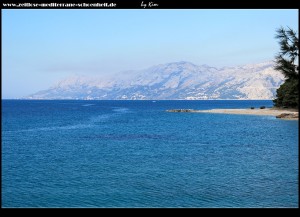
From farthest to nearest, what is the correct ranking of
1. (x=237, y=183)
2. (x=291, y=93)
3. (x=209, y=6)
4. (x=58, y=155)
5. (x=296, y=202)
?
(x=291, y=93), (x=58, y=155), (x=237, y=183), (x=296, y=202), (x=209, y=6)

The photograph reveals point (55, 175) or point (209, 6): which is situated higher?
point (209, 6)

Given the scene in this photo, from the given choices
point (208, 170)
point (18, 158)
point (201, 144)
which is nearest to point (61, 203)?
point (208, 170)

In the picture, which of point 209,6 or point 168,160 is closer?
point 209,6

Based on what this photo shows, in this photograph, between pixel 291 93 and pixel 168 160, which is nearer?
pixel 168 160

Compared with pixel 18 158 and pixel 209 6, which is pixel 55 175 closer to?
pixel 18 158

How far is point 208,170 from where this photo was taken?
41344mm

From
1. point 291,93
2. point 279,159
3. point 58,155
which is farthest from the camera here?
point 291,93

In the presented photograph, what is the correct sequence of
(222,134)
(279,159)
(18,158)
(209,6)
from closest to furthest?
1. (209,6)
2. (279,159)
3. (18,158)
4. (222,134)

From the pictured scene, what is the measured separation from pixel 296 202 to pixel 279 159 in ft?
61.7

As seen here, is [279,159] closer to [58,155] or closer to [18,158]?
[58,155]

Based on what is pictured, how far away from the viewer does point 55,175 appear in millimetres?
40531

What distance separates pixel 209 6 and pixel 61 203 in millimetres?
21527

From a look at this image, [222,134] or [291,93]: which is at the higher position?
[291,93]

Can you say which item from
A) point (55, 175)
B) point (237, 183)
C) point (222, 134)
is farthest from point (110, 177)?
point (222, 134)
